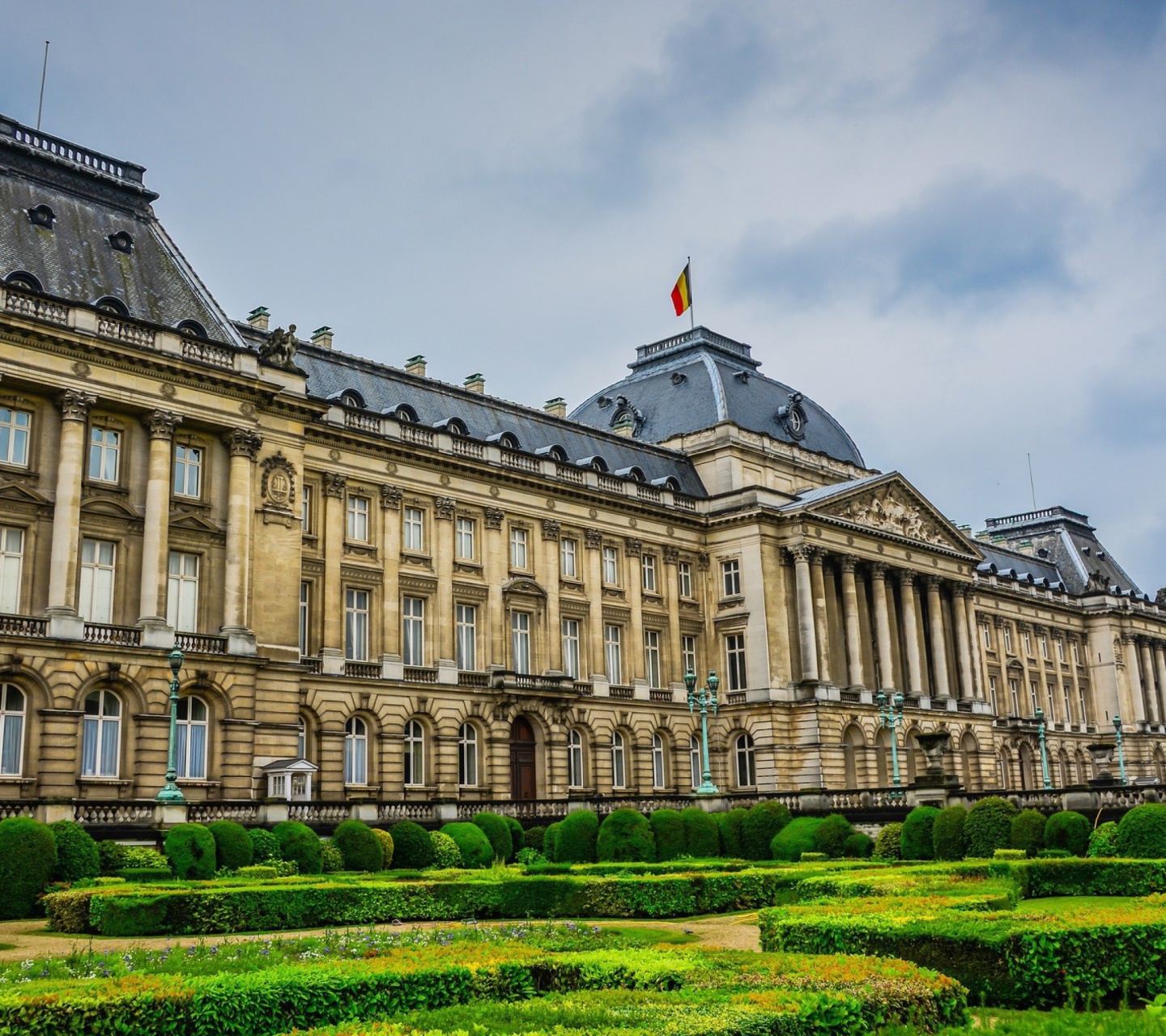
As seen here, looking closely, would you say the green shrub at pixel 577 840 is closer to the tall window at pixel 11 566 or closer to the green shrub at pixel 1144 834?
the green shrub at pixel 1144 834

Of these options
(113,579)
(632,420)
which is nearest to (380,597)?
(113,579)

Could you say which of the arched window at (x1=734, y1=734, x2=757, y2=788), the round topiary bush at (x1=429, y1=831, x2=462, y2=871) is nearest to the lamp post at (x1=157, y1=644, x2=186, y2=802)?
the round topiary bush at (x1=429, y1=831, x2=462, y2=871)

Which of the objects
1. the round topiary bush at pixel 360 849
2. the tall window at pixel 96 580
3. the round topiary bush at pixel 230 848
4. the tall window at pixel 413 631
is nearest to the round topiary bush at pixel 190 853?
the round topiary bush at pixel 230 848

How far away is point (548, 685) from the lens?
55500 millimetres

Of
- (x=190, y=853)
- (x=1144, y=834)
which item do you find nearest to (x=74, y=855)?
(x=190, y=853)

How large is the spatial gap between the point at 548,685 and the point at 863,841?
19903 mm

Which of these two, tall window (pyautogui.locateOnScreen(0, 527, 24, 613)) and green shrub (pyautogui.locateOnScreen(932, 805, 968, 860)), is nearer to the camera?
green shrub (pyautogui.locateOnScreen(932, 805, 968, 860))

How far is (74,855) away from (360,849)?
7.47 meters

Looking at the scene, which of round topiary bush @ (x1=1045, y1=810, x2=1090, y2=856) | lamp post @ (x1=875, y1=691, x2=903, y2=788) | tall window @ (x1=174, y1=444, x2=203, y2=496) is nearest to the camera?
round topiary bush @ (x1=1045, y1=810, x2=1090, y2=856)

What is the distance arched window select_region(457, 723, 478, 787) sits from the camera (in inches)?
2088

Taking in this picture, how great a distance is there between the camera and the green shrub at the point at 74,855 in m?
28.6

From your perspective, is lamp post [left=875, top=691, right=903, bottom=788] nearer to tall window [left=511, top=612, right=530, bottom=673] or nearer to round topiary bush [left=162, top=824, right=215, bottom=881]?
tall window [left=511, top=612, right=530, bottom=673]

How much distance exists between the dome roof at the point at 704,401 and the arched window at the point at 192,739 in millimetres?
37223

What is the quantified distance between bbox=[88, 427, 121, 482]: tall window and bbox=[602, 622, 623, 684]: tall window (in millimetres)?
26813
